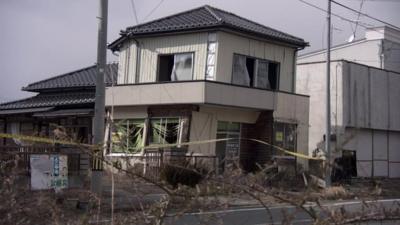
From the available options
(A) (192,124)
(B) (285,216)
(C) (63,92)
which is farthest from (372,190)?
(C) (63,92)

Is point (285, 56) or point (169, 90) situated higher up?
point (285, 56)

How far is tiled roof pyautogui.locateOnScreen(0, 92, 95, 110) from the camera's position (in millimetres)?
29013

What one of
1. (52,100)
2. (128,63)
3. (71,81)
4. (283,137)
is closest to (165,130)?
(128,63)

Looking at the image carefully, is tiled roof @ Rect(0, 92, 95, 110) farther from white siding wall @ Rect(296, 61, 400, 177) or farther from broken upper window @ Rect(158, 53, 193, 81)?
white siding wall @ Rect(296, 61, 400, 177)

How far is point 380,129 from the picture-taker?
34.9 metres

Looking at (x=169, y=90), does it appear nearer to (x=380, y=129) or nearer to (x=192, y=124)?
(x=192, y=124)

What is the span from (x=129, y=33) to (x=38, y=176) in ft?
43.4

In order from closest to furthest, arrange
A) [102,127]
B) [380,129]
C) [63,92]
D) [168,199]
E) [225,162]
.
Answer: [168,199]
[225,162]
[102,127]
[63,92]
[380,129]

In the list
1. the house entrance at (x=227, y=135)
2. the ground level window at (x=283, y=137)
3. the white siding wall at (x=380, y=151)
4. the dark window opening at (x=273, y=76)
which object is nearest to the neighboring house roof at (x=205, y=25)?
the dark window opening at (x=273, y=76)

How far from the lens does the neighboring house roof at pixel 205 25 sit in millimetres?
24984

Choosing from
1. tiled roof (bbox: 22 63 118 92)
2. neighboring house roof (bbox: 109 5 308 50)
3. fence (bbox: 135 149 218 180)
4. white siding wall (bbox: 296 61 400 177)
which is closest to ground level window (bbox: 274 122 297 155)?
neighboring house roof (bbox: 109 5 308 50)

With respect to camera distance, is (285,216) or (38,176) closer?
(285,216)

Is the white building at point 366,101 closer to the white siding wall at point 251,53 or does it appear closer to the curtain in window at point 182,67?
the white siding wall at point 251,53

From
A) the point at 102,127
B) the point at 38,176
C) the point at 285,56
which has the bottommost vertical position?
the point at 38,176
